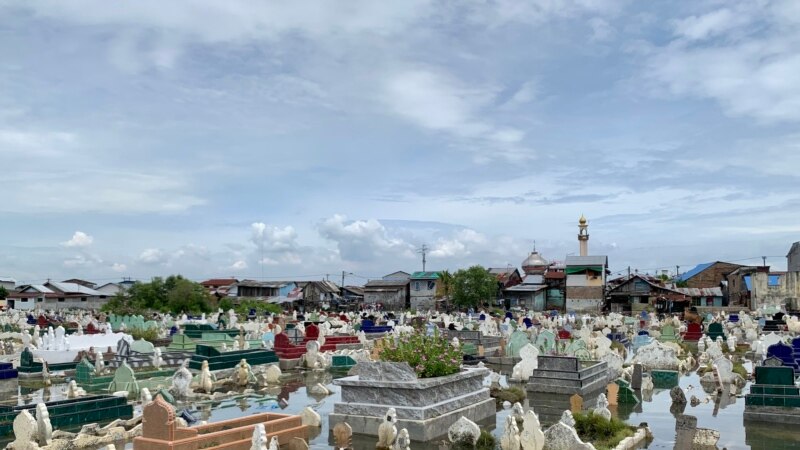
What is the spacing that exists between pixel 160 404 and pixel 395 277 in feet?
250

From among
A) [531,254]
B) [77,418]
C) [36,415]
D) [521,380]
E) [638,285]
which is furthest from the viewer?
[531,254]

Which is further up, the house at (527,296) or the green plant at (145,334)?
the house at (527,296)

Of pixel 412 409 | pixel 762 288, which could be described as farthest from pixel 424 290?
pixel 412 409

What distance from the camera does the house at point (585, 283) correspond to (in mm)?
71562

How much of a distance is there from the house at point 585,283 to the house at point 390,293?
1929 cm

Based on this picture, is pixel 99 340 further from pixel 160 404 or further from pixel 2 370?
pixel 160 404

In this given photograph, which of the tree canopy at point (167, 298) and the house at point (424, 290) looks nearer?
the tree canopy at point (167, 298)

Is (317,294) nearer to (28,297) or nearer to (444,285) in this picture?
(444,285)

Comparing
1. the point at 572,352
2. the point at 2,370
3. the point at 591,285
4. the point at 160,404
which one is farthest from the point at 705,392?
the point at 591,285

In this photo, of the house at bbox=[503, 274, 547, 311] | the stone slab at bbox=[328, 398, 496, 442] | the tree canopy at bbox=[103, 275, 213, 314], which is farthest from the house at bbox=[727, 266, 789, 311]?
the stone slab at bbox=[328, 398, 496, 442]

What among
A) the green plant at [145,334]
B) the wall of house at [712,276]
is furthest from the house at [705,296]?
the green plant at [145,334]

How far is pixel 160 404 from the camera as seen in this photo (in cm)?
949

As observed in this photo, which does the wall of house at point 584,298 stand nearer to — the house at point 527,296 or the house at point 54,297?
the house at point 527,296

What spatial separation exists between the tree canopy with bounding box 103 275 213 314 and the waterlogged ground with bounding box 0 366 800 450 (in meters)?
35.3
